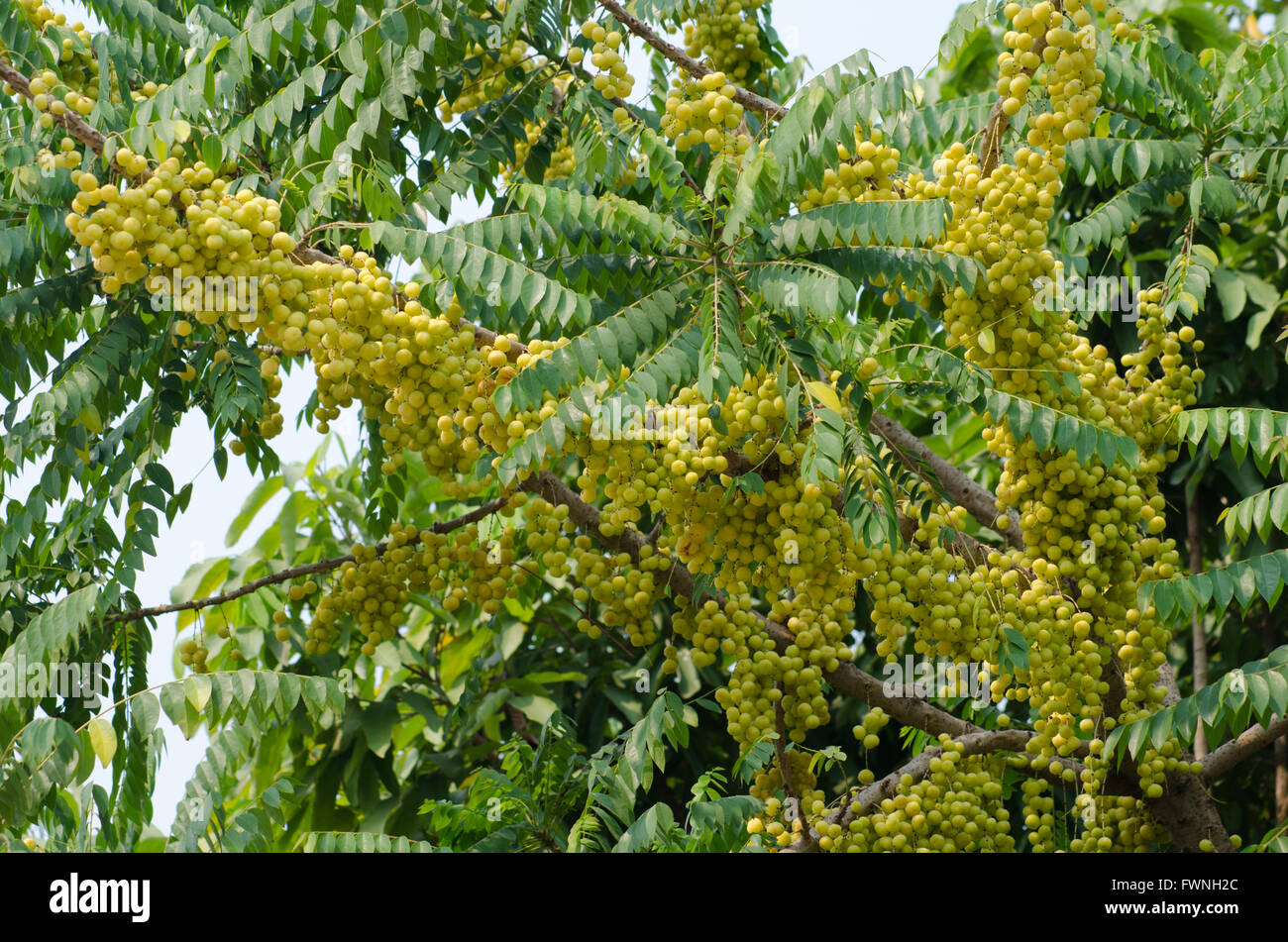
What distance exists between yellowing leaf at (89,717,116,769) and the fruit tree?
0.01 m

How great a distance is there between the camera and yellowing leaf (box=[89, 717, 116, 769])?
296 cm

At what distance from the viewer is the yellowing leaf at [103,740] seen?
296cm

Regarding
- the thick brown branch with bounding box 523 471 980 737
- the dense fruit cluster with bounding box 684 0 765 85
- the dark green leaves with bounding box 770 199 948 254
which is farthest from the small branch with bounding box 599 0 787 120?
the thick brown branch with bounding box 523 471 980 737

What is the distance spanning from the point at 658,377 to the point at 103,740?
159 cm

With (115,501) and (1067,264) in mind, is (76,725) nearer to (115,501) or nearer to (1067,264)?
(115,501)

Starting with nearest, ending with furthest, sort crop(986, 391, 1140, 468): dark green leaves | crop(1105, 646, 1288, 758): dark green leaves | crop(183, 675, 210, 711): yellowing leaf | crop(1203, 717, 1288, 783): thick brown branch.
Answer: crop(183, 675, 210, 711): yellowing leaf, crop(1105, 646, 1288, 758): dark green leaves, crop(986, 391, 1140, 468): dark green leaves, crop(1203, 717, 1288, 783): thick brown branch

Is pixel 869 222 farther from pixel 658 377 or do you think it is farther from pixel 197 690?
pixel 197 690

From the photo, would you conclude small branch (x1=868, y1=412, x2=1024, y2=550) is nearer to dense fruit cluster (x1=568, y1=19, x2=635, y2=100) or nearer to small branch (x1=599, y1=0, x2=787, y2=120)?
small branch (x1=599, y1=0, x2=787, y2=120)

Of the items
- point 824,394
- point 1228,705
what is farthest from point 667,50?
point 1228,705

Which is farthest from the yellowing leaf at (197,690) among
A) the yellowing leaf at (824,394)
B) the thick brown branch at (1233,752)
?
the thick brown branch at (1233,752)

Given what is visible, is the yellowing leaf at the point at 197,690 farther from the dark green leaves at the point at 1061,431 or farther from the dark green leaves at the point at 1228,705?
the dark green leaves at the point at 1228,705

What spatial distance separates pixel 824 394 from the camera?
2.96 m

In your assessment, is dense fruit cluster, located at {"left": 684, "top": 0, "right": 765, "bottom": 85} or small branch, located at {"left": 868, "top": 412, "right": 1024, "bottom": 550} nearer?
small branch, located at {"left": 868, "top": 412, "right": 1024, "bottom": 550}

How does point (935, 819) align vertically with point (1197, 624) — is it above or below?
below
